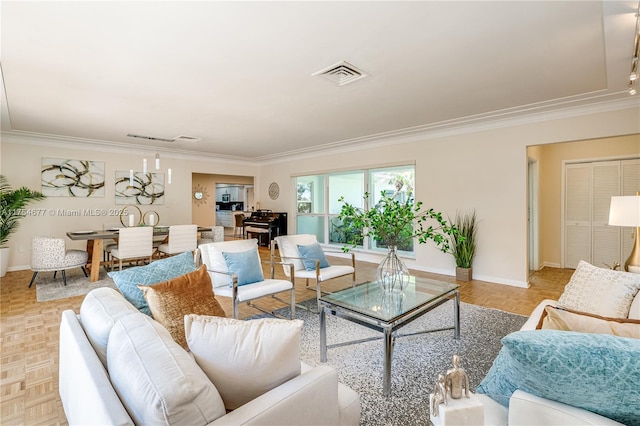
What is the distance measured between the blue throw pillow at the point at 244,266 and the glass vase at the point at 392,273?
119cm

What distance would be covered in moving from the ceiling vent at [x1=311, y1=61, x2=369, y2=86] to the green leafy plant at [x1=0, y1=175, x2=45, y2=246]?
5.49m

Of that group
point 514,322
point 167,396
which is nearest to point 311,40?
point 167,396

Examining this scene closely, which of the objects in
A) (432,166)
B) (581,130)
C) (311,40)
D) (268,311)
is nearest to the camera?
(311,40)

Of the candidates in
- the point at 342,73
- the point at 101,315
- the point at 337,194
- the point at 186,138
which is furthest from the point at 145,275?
the point at 337,194

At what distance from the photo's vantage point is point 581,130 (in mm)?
3916

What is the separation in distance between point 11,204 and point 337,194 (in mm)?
5850

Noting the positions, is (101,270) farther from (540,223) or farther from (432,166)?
(540,223)

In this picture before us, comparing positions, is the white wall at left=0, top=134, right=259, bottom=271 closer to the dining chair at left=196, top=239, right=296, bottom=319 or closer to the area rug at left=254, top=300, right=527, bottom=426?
the dining chair at left=196, top=239, right=296, bottom=319

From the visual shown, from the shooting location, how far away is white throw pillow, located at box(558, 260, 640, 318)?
1.69 metres

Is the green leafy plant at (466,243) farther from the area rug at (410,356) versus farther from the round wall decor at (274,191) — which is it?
the round wall decor at (274,191)

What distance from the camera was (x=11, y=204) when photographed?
5.01 meters

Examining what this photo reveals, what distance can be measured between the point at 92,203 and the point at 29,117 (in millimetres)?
2104

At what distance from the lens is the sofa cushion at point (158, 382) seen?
0.77 meters

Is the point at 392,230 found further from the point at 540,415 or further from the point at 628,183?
the point at 628,183
